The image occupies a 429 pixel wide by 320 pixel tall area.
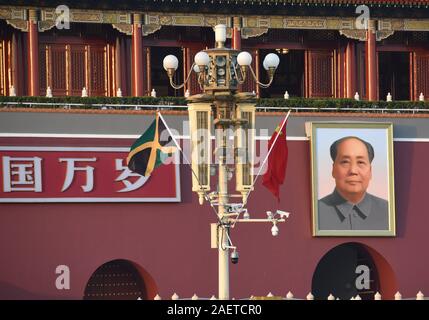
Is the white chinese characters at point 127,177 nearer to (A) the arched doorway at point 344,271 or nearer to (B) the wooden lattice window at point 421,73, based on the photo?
(A) the arched doorway at point 344,271

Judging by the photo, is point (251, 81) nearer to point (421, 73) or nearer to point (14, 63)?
point (421, 73)

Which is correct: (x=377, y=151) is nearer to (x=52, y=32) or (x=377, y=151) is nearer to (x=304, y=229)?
(x=304, y=229)

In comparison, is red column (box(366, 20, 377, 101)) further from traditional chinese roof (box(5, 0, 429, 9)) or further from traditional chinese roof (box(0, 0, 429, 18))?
traditional chinese roof (box(5, 0, 429, 9))

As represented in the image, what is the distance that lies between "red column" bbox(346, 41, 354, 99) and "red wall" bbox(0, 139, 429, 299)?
11.7ft

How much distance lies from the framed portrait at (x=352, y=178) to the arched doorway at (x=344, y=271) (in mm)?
1427

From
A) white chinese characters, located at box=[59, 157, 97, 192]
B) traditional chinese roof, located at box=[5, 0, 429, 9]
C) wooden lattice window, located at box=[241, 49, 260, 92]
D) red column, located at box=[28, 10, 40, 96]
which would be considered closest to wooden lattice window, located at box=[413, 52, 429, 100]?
traditional chinese roof, located at box=[5, 0, 429, 9]

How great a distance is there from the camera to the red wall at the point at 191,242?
39.4 m

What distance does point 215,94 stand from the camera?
32.4m

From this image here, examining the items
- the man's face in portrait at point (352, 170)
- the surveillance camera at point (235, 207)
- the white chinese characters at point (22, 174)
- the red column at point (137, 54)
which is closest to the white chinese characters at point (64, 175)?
the white chinese characters at point (22, 174)

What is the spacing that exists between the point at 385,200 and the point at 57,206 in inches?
311

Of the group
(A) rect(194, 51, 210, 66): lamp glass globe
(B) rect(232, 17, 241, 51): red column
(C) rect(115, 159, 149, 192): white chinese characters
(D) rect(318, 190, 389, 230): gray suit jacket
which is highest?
(B) rect(232, 17, 241, 51): red column

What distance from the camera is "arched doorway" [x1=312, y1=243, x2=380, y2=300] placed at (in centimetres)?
4288
